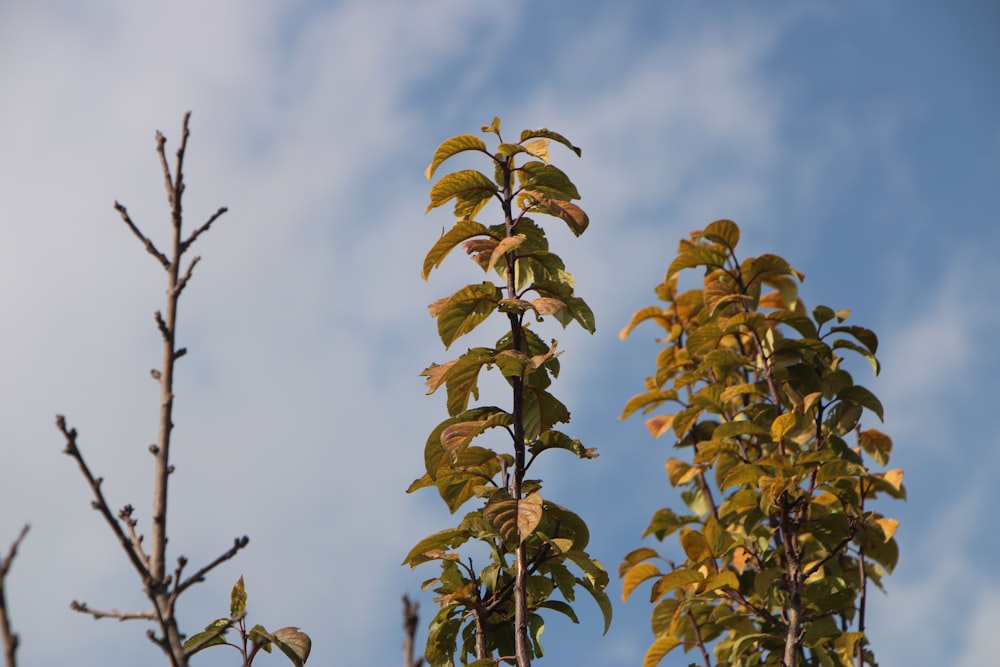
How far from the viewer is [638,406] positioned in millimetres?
5867

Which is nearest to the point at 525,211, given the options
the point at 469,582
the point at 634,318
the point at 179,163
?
the point at 469,582

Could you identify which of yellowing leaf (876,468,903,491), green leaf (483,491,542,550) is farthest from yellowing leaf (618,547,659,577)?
green leaf (483,491,542,550)

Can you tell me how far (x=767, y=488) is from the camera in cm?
455

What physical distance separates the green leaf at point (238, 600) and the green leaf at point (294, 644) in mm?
224

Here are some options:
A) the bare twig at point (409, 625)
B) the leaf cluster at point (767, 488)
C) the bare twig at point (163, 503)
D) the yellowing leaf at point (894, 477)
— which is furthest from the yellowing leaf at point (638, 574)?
the bare twig at point (409, 625)

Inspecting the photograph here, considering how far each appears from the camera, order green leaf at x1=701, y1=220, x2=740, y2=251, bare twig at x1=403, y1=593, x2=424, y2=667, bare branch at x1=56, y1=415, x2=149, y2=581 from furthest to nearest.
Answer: green leaf at x1=701, y1=220, x2=740, y2=251 < bare branch at x1=56, y1=415, x2=149, y2=581 < bare twig at x1=403, y1=593, x2=424, y2=667

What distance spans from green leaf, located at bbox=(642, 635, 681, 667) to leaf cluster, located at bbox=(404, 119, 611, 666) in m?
1.63

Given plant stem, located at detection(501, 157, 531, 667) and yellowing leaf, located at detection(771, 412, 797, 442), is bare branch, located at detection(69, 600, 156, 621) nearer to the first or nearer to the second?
plant stem, located at detection(501, 157, 531, 667)

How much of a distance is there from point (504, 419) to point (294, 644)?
1012 millimetres

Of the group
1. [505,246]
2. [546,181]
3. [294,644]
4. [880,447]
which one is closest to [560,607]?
[294,644]

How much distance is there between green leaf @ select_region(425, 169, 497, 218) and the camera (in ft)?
12.7

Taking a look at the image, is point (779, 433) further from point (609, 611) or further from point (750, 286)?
point (609, 611)

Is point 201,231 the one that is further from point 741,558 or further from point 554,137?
point 741,558

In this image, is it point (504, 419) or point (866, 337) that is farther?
point (866, 337)
